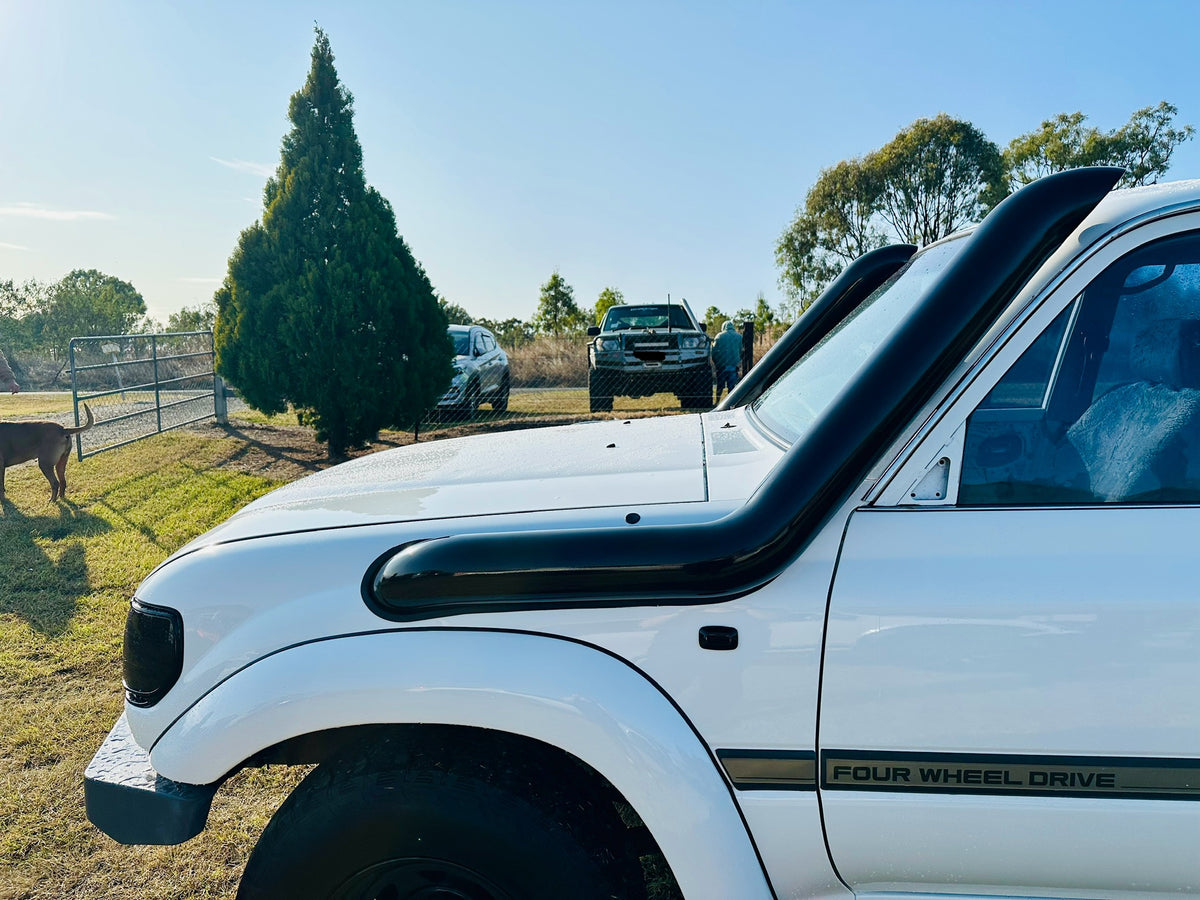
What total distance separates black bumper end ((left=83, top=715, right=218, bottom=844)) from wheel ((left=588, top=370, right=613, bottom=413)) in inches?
491

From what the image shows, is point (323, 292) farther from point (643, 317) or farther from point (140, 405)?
point (643, 317)

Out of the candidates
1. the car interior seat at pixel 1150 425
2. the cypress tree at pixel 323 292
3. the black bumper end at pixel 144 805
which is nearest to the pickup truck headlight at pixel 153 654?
the black bumper end at pixel 144 805

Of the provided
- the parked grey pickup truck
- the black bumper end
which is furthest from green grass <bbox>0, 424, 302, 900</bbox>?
the parked grey pickup truck

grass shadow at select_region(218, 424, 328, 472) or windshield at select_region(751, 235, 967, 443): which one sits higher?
windshield at select_region(751, 235, 967, 443)

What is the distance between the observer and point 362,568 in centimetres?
164

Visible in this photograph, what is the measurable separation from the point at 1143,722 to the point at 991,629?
0.96ft

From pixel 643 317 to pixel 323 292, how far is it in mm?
7202

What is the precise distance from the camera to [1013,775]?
1445 mm

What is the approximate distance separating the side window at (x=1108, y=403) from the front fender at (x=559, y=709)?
0.72 metres

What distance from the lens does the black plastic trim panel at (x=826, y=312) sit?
112 inches

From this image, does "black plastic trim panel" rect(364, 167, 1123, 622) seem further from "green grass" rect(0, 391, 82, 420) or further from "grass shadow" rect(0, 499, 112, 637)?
"green grass" rect(0, 391, 82, 420)

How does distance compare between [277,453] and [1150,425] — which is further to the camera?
[277,453]

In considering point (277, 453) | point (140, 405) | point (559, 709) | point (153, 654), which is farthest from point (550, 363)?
point (559, 709)

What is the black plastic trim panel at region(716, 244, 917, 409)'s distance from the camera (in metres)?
2.84
